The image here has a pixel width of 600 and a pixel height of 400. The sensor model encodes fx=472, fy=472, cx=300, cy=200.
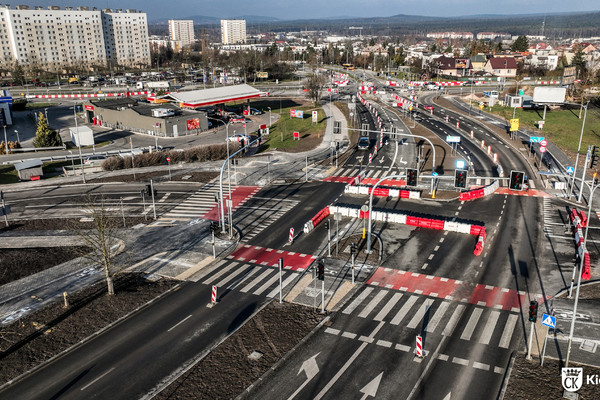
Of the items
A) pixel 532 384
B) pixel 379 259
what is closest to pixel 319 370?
pixel 532 384

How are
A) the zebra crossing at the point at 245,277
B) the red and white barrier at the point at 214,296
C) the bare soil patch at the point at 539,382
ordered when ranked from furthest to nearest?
the zebra crossing at the point at 245,277 < the red and white barrier at the point at 214,296 < the bare soil patch at the point at 539,382

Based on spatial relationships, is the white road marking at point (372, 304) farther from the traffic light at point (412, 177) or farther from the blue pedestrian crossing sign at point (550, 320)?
the traffic light at point (412, 177)

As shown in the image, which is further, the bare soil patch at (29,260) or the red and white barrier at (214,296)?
the bare soil patch at (29,260)

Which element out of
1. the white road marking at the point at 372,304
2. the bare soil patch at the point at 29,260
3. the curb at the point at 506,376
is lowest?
the bare soil patch at the point at 29,260

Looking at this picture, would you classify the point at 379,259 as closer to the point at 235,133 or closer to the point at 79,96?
the point at 235,133

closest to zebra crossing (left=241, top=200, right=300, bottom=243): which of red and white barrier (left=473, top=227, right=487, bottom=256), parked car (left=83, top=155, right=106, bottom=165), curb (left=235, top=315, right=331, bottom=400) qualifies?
curb (left=235, top=315, right=331, bottom=400)

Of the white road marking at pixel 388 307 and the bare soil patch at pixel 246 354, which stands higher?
the bare soil patch at pixel 246 354

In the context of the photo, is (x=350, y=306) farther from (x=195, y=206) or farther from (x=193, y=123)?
(x=193, y=123)

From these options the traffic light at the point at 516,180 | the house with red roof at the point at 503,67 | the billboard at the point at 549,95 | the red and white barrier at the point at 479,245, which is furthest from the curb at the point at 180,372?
the house with red roof at the point at 503,67
